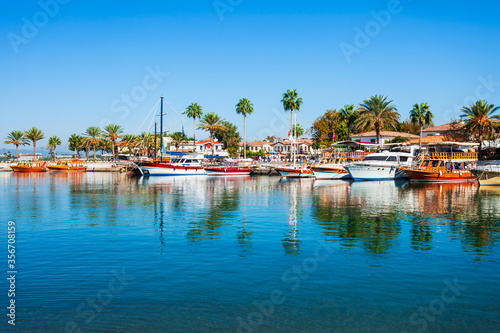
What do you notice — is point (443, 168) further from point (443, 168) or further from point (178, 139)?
point (178, 139)

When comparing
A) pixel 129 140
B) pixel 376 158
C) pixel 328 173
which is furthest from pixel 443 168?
pixel 129 140

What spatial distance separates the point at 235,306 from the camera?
9.86 meters

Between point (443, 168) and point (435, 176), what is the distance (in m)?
2.93

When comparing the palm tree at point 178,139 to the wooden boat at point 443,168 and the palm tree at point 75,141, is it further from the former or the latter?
the wooden boat at point 443,168

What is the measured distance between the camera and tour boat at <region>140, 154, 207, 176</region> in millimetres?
70375

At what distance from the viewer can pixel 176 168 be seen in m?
70.7

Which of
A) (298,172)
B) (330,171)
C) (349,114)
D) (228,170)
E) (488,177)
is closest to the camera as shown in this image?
(488,177)

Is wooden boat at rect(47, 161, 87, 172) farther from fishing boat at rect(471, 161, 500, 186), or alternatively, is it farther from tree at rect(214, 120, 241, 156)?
fishing boat at rect(471, 161, 500, 186)

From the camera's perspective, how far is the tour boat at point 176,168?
231ft

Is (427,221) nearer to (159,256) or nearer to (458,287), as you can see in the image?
(458,287)

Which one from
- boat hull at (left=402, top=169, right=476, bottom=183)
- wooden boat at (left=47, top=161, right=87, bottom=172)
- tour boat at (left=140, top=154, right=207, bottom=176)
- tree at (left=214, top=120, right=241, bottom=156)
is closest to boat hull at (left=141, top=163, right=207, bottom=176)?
tour boat at (left=140, top=154, right=207, bottom=176)

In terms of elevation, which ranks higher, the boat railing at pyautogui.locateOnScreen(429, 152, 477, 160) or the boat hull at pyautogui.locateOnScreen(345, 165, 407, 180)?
the boat railing at pyautogui.locateOnScreen(429, 152, 477, 160)

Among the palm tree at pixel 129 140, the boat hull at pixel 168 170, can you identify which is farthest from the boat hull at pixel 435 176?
the palm tree at pixel 129 140

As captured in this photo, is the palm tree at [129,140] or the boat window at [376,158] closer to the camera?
the boat window at [376,158]
